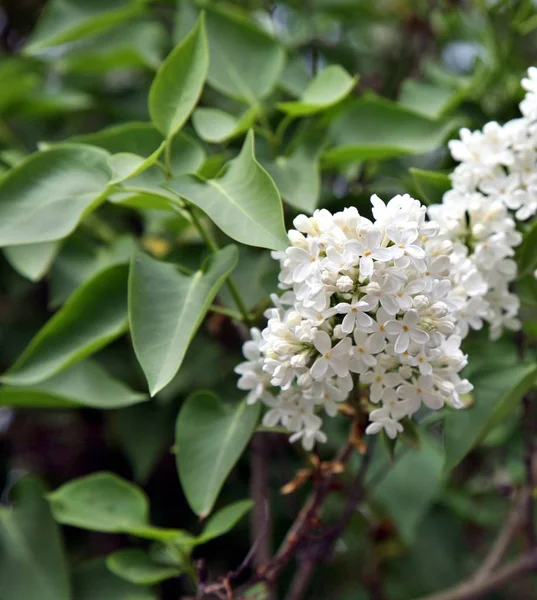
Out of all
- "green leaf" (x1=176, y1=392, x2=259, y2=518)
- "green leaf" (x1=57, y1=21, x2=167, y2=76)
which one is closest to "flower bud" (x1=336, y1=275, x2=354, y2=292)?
"green leaf" (x1=176, y1=392, x2=259, y2=518)

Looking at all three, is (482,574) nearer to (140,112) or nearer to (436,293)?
(436,293)

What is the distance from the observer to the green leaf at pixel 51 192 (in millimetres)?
942

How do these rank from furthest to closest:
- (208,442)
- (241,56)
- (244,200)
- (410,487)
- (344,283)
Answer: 1. (410,487)
2. (241,56)
3. (208,442)
4. (244,200)
5. (344,283)

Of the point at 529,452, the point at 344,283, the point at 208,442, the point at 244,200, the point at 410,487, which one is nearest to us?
the point at 344,283

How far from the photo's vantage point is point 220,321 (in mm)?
1241

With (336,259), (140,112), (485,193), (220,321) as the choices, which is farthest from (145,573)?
(140,112)

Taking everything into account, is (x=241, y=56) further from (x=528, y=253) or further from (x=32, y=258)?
(x=528, y=253)

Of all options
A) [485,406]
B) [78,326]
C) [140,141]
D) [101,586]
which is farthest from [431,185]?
[101,586]

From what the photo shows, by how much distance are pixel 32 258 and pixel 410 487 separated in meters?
0.78

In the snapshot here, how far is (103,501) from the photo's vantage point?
1.14 meters

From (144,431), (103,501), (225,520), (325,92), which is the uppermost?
(325,92)

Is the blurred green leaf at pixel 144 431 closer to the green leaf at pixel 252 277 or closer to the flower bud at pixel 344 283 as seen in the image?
the green leaf at pixel 252 277

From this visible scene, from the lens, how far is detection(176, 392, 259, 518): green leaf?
92 centimetres

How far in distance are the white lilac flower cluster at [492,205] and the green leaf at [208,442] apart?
30cm
